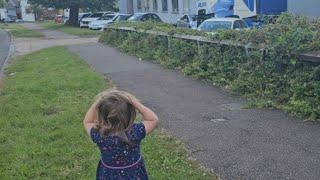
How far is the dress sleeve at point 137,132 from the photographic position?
3877mm

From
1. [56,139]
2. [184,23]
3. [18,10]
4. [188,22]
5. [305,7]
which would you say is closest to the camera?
[56,139]

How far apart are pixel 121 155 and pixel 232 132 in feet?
12.1

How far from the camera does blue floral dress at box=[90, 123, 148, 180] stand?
3.88m

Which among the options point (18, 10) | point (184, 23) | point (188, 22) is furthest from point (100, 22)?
point (18, 10)

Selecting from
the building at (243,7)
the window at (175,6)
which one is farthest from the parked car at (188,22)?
the window at (175,6)

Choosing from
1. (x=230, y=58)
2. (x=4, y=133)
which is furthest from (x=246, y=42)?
(x=4, y=133)

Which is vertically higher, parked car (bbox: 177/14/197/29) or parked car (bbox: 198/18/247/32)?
parked car (bbox: 198/18/247/32)

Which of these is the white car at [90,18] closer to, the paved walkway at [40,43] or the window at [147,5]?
the window at [147,5]

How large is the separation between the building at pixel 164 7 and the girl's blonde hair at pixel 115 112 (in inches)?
1357

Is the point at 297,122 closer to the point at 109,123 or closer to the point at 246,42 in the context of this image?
the point at 246,42

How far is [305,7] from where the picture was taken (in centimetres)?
2414

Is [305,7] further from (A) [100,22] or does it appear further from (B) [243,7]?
(A) [100,22]

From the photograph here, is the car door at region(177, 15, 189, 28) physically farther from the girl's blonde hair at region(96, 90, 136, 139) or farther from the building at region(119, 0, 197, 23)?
the girl's blonde hair at region(96, 90, 136, 139)

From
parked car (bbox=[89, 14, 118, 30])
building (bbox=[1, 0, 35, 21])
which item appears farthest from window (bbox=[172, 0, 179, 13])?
building (bbox=[1, 0, 35, 21])
